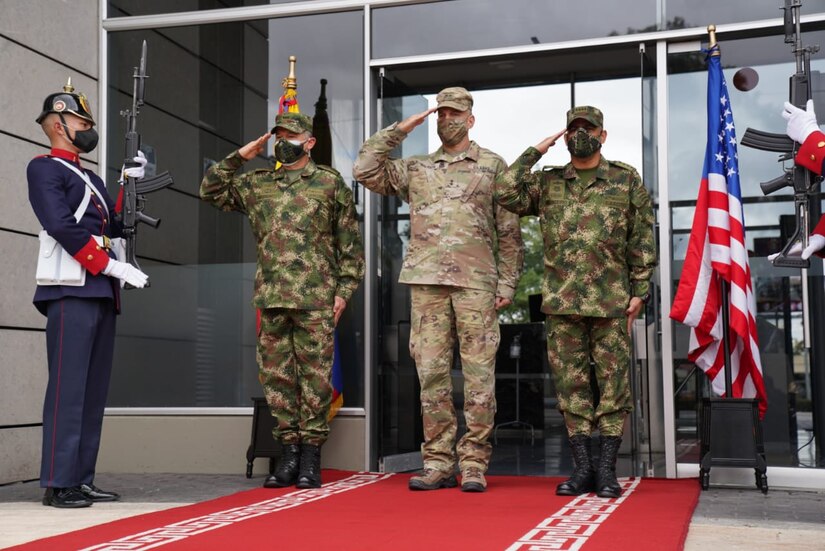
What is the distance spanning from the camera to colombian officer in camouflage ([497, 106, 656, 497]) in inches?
173

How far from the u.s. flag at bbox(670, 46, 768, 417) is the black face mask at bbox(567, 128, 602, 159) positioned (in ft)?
2.57

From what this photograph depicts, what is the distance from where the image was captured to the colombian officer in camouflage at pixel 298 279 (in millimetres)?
4699

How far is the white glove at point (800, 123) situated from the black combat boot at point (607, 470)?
5.00ft

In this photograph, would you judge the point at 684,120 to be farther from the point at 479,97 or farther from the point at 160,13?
the point at 160,13

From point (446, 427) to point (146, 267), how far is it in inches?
91.3

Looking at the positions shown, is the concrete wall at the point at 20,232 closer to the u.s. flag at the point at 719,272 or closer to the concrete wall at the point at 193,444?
the concrete wall at the point at 193,444

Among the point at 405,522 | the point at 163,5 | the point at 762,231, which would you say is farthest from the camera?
the point at 163,5

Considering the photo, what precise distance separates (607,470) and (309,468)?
4.59 ft

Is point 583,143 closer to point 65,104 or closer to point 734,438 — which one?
point 734,438

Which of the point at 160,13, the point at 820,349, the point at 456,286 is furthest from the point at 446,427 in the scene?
the point at 160,13

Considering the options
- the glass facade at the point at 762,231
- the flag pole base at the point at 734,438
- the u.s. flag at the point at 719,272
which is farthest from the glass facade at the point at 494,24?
the flag pole base at the point at 734,438

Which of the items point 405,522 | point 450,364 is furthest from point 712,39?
point 405,522

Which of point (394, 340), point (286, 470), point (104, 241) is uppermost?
point (104, 241)

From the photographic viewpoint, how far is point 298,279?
4688mm
